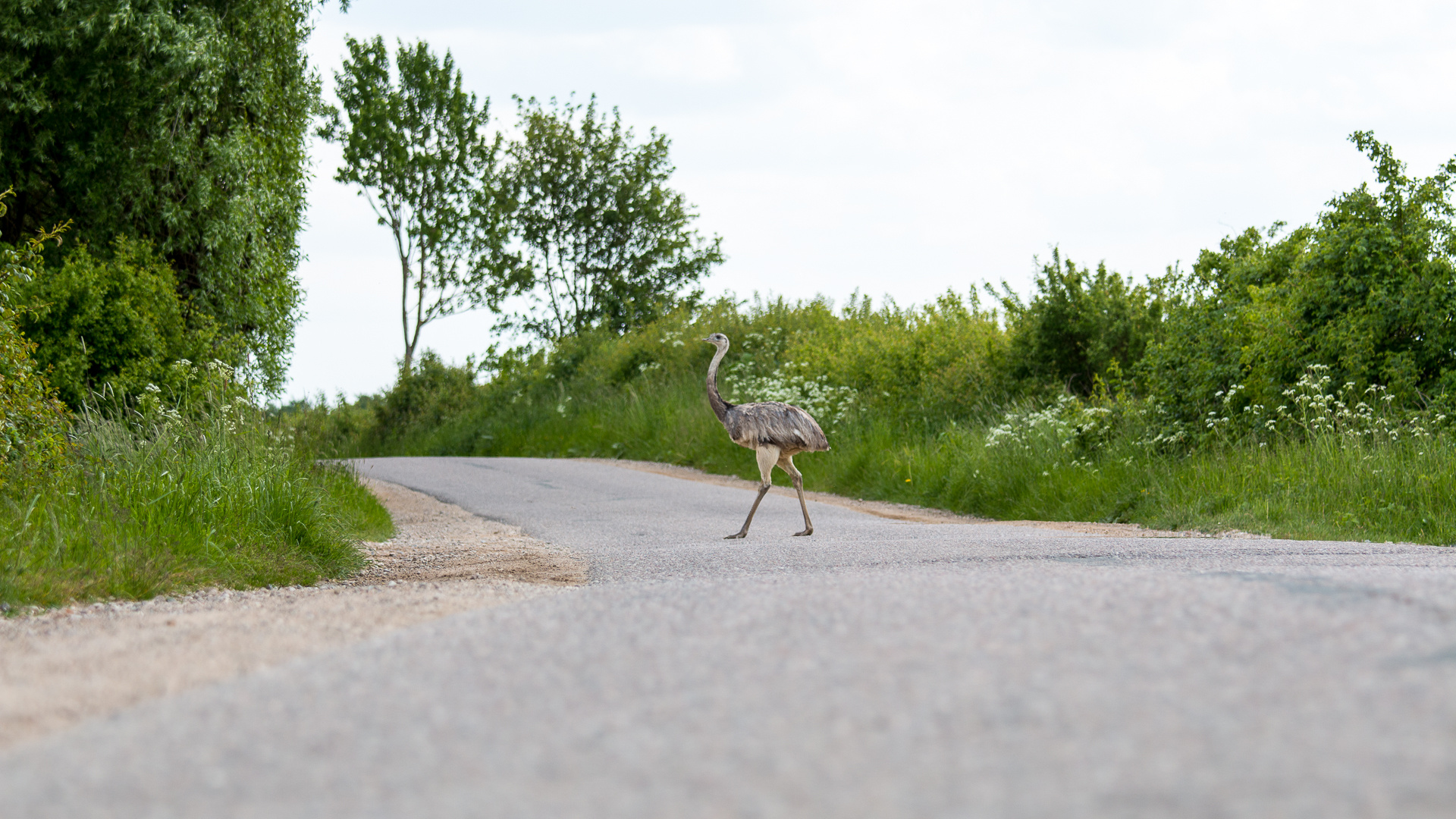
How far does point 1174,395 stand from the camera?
44.5 feet

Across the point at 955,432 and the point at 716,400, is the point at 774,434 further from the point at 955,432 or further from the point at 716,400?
the point at 955,432

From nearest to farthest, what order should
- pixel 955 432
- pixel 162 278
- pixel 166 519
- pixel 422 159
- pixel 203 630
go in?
pixel 203 630, pixel 166 519, pixel 162 278, pixel 955 432, pixel 422 159

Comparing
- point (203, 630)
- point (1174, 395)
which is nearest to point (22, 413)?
point (203, 630)

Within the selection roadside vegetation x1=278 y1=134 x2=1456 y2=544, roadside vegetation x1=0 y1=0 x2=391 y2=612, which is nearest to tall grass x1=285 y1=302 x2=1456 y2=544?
roadside vegetation x1=278 y1=134 x2=1456 y2=544

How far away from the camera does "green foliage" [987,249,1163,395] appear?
1753 cm

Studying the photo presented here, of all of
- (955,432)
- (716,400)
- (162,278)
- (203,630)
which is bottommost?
(203,630)

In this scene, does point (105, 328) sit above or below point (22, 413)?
above

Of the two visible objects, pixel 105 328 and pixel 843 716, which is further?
pixel 105 328

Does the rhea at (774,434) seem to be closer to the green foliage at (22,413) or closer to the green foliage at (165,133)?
the green foliage at (22,413)

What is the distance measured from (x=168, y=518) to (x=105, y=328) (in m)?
7.17

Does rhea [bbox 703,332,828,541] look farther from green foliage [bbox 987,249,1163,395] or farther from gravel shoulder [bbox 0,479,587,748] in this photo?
green foliage [bbox 987,249,1163,395]

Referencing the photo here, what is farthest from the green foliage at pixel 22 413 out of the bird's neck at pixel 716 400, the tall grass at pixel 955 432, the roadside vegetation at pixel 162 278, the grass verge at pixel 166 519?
the bird's neck at pixel 716 400

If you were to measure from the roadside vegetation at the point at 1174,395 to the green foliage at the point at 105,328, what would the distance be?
190 cm

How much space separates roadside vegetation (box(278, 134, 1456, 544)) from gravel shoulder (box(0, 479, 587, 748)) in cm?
565
